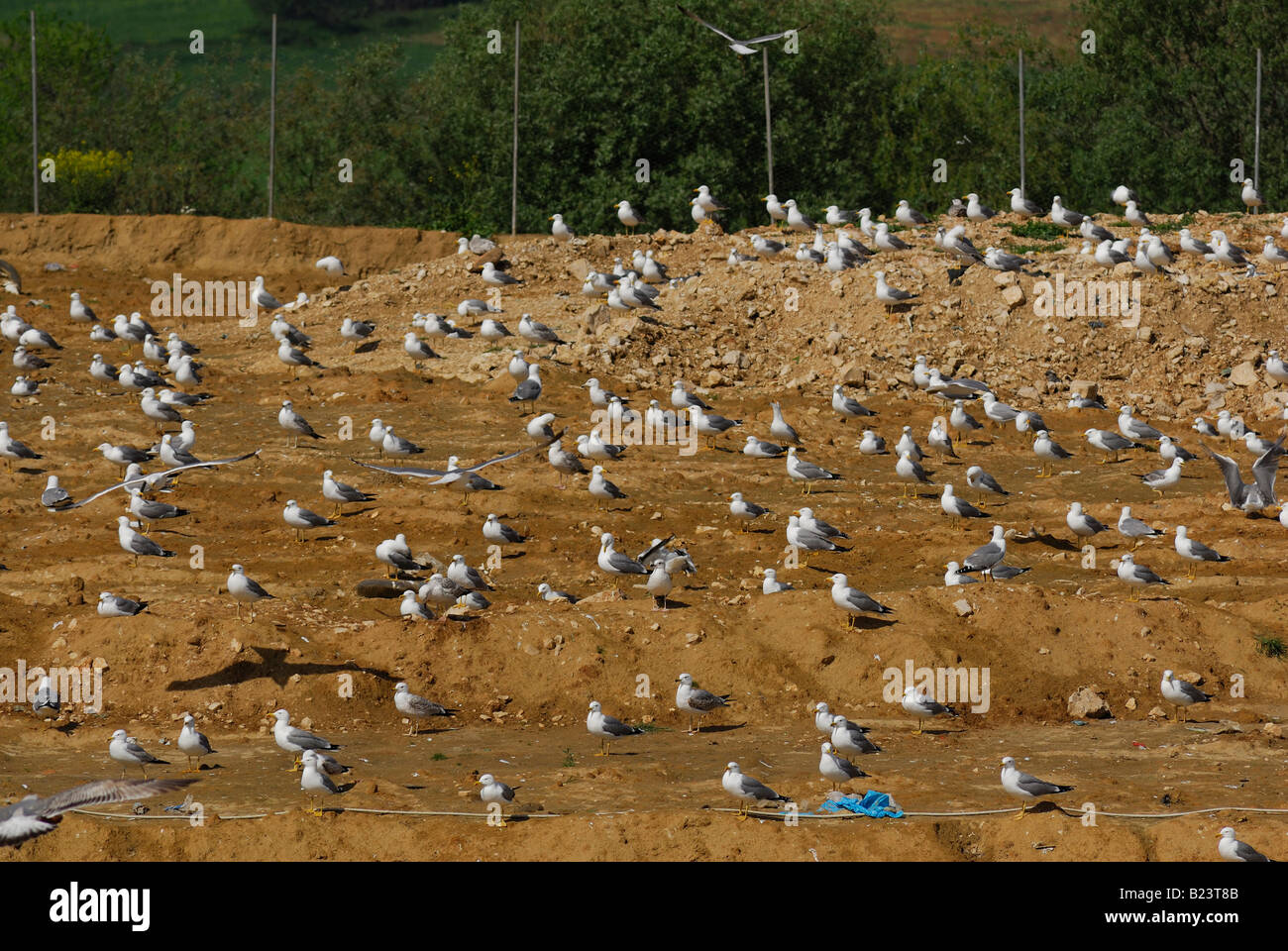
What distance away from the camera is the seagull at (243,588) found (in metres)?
22.0

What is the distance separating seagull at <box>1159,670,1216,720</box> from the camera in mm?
20312

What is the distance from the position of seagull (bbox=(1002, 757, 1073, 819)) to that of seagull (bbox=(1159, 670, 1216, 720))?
12.7ft

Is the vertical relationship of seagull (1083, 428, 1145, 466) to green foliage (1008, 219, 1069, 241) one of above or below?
below

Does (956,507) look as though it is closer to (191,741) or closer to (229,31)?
(191,741)

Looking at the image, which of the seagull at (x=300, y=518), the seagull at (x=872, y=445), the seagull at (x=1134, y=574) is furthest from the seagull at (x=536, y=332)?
the seagull at (x=1134, y=574)

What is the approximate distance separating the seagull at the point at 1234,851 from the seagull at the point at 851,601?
6694mm

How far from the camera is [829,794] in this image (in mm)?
17156

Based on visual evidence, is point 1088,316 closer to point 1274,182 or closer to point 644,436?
point 644,436

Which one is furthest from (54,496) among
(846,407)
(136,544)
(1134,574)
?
(1134,574)

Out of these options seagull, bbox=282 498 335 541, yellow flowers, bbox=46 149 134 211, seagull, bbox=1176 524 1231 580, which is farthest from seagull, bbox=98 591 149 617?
yellow flowers, bbox=46 149 134 211

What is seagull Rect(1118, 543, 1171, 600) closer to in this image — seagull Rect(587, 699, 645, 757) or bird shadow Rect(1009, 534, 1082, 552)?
bird shadow Rect(1009, 534, 1082, 552)

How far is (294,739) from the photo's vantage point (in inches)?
737

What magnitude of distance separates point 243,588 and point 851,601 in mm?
7258

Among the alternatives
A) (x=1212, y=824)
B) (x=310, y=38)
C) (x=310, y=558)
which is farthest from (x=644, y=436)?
(x=310, y=38)
